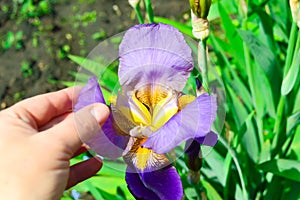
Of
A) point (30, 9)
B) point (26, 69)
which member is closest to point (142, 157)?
point (26, 69)

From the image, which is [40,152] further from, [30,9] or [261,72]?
[30,9]

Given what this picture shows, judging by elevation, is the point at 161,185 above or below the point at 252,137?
above

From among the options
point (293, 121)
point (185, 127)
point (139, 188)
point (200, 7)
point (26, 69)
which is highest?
point (200, 7)

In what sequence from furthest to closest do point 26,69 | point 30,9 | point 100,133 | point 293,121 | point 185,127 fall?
point 30,9
point 26,69
point 293,121
point 100,133
point 185,127

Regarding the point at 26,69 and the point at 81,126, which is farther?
the point at 26,69

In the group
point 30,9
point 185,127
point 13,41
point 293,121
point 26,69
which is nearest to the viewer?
point 185,127

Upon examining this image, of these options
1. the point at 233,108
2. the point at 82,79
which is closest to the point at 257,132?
the point at 233,108
